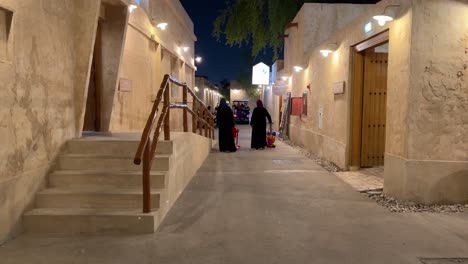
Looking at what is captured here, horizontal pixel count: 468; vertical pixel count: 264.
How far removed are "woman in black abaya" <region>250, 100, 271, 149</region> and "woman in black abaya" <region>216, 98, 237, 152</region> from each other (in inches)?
50.5

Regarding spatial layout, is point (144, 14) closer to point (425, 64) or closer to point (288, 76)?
point (425, 64)

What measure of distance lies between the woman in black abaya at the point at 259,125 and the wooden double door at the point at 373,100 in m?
5.01

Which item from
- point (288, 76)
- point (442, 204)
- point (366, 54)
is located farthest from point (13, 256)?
point (288, 76)

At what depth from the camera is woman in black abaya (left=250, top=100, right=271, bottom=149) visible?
535 inches

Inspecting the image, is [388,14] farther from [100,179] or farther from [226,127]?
[226,127]

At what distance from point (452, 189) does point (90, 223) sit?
502 centimetres

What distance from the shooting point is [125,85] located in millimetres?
9031

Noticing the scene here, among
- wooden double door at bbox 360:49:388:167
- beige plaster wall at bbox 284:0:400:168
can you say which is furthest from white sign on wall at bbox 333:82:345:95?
wooden double door at bbox 360:49:388:167

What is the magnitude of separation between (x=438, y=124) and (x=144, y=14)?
7.39 m

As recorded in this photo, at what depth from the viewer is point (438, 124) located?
237 inches

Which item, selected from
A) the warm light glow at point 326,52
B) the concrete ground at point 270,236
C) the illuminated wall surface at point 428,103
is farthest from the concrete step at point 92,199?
the warm light glow at point 326,52

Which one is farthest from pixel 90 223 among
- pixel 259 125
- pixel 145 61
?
pixel 259 125

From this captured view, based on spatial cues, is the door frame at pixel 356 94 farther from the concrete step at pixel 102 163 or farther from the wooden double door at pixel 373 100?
the concrete step at pixel 102 163

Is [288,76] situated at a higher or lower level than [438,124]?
higher
